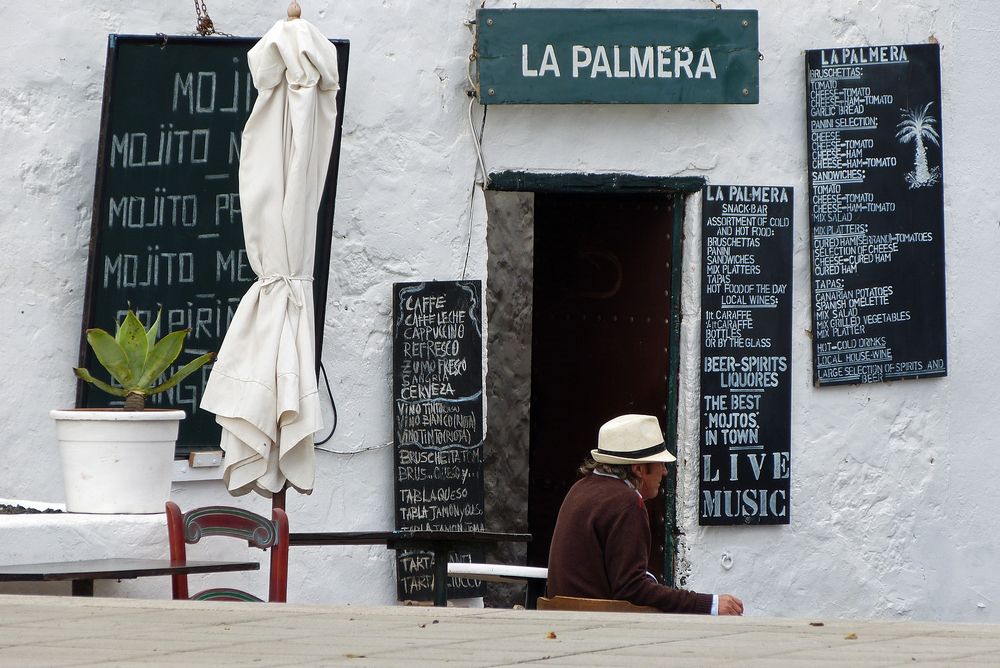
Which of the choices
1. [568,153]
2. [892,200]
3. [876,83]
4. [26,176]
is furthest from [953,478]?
[26,176]

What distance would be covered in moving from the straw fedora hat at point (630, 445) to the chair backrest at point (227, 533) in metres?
1.06

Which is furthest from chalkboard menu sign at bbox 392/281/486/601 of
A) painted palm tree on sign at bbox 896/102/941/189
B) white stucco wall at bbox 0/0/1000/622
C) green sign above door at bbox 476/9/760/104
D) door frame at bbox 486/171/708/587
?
painted palm tree on sign at bbox 896/102/941/189

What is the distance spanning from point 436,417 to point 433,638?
309 centimetres

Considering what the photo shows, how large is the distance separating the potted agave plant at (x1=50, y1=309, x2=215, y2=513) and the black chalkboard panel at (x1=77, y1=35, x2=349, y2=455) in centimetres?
103

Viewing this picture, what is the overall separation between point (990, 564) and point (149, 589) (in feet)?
13.8

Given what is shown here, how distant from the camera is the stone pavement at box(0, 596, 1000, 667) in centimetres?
330

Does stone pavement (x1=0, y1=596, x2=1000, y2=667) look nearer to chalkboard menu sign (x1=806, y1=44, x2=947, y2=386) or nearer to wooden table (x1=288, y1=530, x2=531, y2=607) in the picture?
wooden table (x1=288, y1=530, x2=531, y2=607)

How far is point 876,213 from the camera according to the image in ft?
23.7

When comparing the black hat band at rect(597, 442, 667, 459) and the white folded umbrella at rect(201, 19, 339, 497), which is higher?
the white folded umbrella at rect(201, 19, 339, 497)

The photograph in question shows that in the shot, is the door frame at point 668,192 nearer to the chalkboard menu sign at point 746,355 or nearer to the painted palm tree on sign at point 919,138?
the chalkboard menu sign at point 746,355

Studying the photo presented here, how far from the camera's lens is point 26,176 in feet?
20.2

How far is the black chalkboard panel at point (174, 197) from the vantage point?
243 inches

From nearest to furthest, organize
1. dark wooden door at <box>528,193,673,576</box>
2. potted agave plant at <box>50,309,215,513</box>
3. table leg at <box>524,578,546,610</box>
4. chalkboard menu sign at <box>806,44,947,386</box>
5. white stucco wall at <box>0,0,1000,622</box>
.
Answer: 1. potted agave plant at <box>50,309,215,513</box>
2. table leg at <box>524,578,546,610</box>
3. white stucco wall at <box>0,0,1000,622</box>
4. chalkboard menu sign at <box>806,44,947,386</box>
5. dark wooden door at <box>528,193,673,576</box>

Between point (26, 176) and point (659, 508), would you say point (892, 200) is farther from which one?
point (26, 176)
